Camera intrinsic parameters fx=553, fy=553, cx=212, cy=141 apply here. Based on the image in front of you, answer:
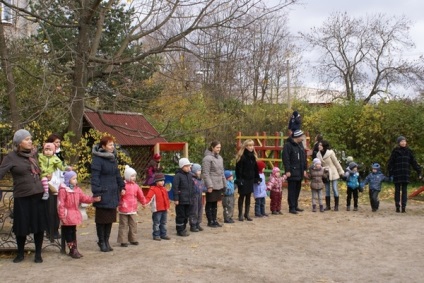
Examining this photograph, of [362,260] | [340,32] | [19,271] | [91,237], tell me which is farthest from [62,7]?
[340,32]

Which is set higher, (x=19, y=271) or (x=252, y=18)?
(x=252, y=18)

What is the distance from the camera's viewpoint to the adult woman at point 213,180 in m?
10.3

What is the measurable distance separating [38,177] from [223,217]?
491 centimetres

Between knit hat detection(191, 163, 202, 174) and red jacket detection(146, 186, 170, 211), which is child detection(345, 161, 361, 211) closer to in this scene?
knit hat detection(191, 163, 202, 174)

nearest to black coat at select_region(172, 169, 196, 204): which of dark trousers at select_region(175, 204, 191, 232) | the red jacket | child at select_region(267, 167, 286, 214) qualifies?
dark trousers at select_region(175, 204, 191, 232)

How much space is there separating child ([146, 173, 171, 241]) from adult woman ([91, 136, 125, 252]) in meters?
1.00

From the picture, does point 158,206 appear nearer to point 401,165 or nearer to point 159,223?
point 159,223

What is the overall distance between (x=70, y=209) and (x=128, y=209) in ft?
3.54

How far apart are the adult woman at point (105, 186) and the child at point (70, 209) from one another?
5.8 inches

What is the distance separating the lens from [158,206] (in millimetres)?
8977

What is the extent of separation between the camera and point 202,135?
846 inches

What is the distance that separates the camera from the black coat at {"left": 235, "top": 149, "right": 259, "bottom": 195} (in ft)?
36.1

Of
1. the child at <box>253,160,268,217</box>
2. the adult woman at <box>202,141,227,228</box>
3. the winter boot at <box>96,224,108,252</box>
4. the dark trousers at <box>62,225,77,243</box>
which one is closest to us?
the dark trousers at <box>62,225,77,243</box>

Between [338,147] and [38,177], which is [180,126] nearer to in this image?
[338,147]
